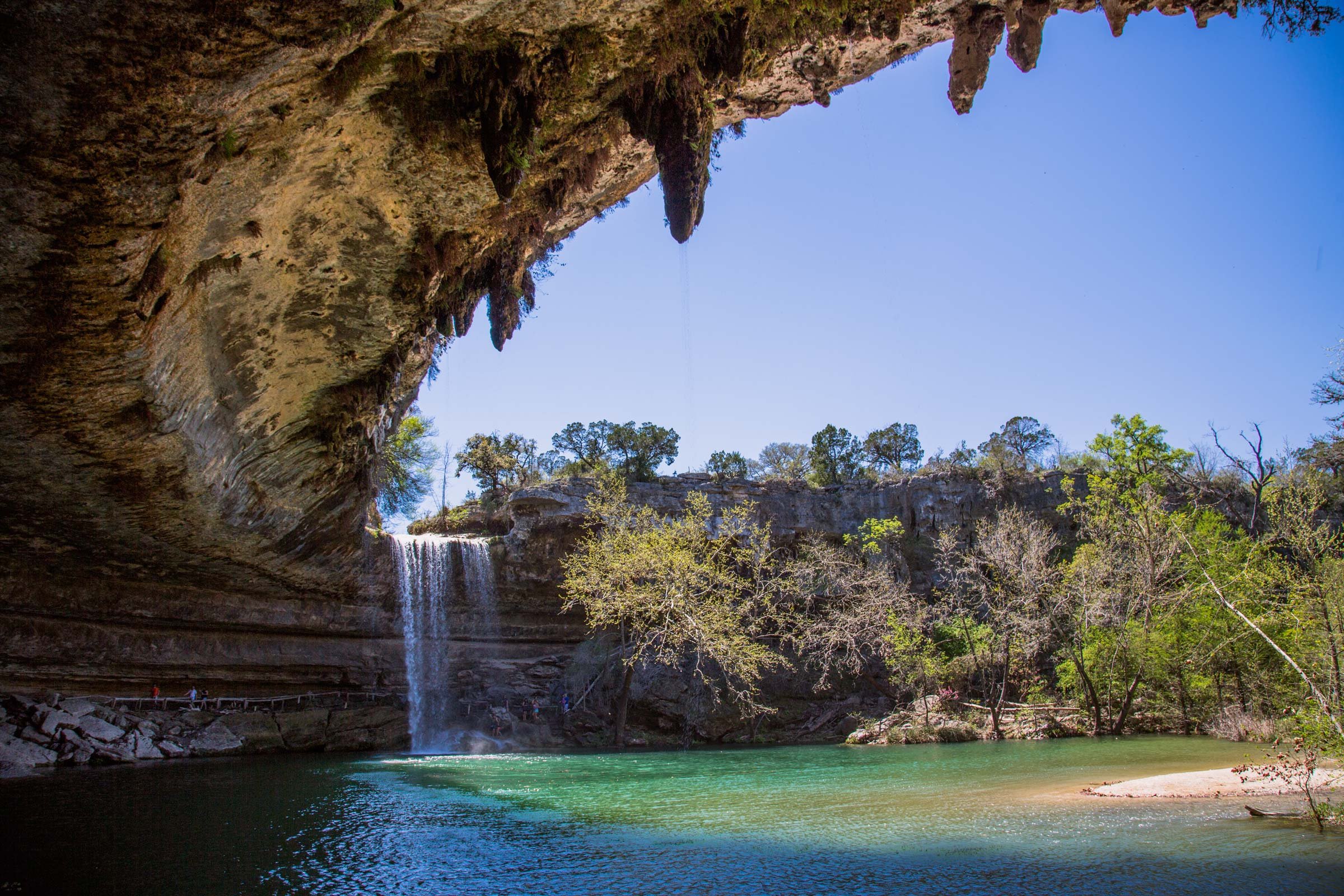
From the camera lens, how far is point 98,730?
55.3 feet

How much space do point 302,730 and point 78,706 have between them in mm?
5152

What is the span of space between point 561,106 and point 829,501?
87.3ft

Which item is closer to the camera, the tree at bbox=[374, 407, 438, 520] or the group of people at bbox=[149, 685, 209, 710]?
the group of people at bbox=[149, 685, 209, 710]

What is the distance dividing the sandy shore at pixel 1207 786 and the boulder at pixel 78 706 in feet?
68.3

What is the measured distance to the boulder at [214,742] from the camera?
18.2m

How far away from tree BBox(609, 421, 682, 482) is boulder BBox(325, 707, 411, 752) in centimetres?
1722

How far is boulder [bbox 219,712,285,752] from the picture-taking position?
19625mm

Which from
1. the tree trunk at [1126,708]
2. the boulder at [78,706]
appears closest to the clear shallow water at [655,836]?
the boulder at [78,706]

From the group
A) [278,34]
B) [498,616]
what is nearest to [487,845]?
[278,34]

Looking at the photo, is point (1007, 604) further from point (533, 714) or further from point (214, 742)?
point (214, 742)

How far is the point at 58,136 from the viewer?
5.21m

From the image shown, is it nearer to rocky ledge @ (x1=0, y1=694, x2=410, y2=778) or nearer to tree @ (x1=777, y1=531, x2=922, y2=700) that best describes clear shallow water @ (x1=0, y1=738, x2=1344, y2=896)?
rocky ledge @ (x1=0, y1=694, x2=410, y2=778)

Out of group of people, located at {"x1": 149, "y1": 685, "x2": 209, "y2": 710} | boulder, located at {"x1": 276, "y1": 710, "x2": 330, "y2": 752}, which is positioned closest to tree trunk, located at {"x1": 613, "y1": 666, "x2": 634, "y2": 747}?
boulder, located at {"x1": 276, "y1": 710, "x2": 330, "y2": 752}

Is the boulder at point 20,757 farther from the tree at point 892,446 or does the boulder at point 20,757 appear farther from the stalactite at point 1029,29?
the tree at point 892,446
